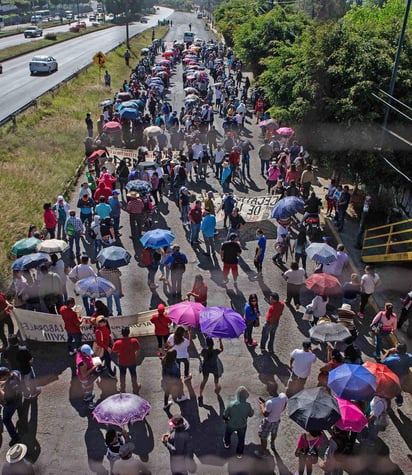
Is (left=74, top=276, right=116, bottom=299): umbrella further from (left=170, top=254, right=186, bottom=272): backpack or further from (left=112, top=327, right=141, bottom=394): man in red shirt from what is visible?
(left=170, top=254, right=186, bottom=272): backpack

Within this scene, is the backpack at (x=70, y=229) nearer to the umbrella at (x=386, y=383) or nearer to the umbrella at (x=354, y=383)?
the umbrella at (x=354, y=383)

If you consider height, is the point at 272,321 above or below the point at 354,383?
below

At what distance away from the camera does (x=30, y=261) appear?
10.5m

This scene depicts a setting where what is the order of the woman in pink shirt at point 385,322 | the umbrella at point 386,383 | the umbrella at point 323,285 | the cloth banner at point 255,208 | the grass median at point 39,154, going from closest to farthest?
Result: the umbrella at point 386,383, the woman in pink shirt at point 385,322, the umbrella at point 323,285, the grass median at point 39,154, the cloth banner at point 255,208

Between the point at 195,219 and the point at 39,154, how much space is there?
1102 centimetres

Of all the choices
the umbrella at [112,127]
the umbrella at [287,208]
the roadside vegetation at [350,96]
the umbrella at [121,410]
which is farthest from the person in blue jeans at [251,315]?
the umbrella at [112,127]

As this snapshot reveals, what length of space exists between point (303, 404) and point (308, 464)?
3.71 feet

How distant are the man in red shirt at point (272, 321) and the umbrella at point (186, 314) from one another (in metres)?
1.53

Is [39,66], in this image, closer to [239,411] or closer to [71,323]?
[71,323]

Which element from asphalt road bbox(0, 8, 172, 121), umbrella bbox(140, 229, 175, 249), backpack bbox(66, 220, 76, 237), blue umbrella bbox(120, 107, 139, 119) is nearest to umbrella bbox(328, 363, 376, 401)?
umbrella bbox(140, 229, 175, 249)

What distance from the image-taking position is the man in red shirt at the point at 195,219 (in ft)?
46.1

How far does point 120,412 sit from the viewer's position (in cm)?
692

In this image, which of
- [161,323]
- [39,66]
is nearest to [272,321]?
[161,323]

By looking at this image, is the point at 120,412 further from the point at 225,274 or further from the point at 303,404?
the point at 225,274
